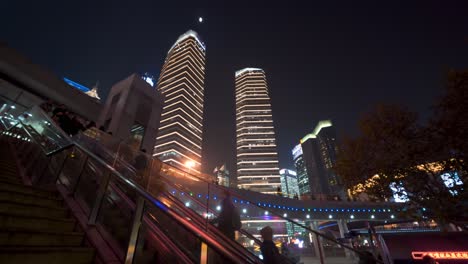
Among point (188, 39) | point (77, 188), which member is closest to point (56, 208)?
point (77, 188)

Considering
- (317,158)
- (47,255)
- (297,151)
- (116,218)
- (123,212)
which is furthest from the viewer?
(297,151)

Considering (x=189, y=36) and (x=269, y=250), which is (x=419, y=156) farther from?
(x=189, y=36)

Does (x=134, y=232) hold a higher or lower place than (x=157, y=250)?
higher

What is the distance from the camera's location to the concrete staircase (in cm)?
163

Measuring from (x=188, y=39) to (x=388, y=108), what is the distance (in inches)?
4492

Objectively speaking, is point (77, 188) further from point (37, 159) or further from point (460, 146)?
point (460, 146)

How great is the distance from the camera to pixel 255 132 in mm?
108500

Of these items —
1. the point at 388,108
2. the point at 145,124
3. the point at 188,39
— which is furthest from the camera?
the point at 188,39

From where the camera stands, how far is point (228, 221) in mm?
4027

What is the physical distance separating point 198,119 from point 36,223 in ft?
323

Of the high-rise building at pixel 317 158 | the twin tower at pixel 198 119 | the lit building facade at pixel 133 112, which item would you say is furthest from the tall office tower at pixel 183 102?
the high-rise building at pixel 317 158

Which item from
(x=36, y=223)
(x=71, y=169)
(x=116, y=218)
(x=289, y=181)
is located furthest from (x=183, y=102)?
(x=289, y=181)

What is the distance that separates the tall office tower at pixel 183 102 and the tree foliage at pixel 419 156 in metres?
70.2

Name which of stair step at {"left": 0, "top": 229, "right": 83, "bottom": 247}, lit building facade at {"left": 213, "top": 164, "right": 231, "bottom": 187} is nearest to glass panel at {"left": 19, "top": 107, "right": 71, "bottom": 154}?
stair step at {"left": 0, "top": 229, "right": 83, "bottom": 247}
